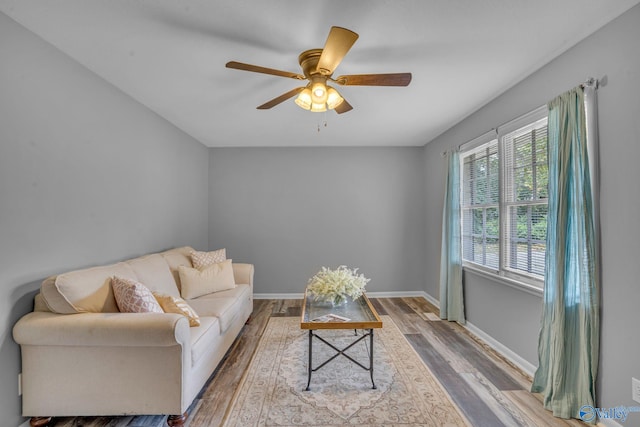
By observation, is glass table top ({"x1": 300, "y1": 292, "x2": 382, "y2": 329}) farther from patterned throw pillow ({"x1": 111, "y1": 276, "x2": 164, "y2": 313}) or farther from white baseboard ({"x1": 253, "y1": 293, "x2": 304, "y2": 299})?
white baseboard ({"x1": 253, "y1": 293, "x2": 304, "y2": 299})

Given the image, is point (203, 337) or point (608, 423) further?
point (203, 337)

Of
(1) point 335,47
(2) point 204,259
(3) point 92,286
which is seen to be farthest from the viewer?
(2) point 204,259

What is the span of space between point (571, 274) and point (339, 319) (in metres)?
1.66

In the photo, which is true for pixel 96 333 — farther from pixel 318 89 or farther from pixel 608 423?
pixel 608 423

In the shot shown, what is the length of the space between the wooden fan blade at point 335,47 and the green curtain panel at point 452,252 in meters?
2.56

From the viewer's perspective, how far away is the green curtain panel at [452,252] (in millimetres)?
3815

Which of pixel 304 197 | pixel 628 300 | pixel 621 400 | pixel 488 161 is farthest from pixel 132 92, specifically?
pixel 621 400

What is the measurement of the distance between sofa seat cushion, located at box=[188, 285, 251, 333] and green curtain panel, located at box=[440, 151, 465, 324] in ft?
8.50

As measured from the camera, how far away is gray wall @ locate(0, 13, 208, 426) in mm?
1885

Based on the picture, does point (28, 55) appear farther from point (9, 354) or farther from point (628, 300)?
point (628, 300)

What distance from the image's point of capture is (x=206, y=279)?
3.34 m

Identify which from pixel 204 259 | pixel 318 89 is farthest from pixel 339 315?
pixel 204 259

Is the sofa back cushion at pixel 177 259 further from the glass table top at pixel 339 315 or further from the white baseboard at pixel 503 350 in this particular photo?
the white baseboard at pixel 503 350

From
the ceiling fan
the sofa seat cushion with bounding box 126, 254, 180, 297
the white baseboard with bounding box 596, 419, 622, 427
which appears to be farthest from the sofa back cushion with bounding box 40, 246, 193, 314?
the white baseboard with bounding box 596, 419, 622, 427
